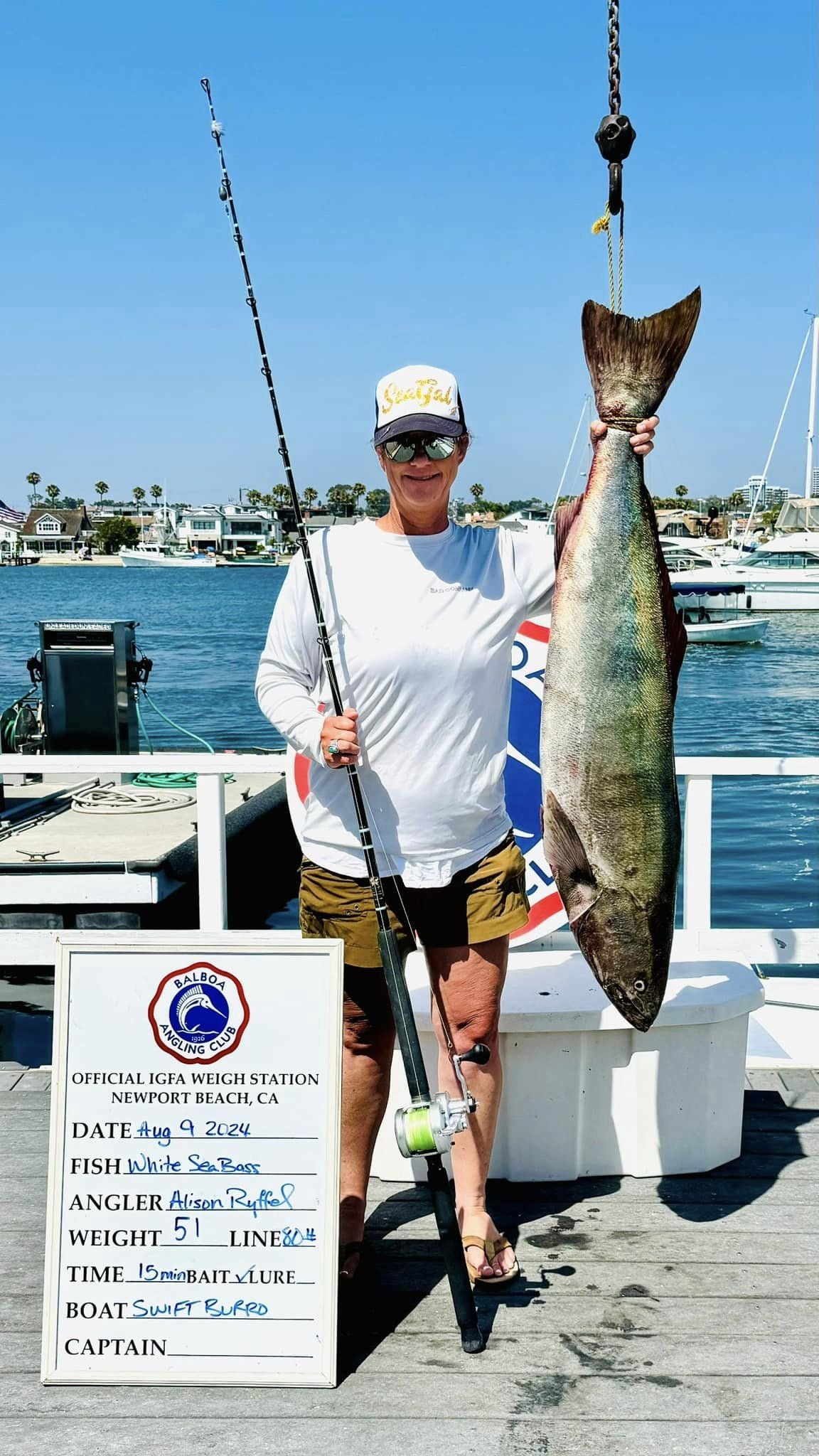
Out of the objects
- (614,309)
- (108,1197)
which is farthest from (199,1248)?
(614,309)

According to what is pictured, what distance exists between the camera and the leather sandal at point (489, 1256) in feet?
8.97

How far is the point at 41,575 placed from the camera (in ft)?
437

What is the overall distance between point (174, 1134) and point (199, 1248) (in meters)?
0.21

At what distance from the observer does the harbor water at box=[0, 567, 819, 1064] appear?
1155cm

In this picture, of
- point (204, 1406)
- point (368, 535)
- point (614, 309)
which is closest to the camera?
point (204, 1406)

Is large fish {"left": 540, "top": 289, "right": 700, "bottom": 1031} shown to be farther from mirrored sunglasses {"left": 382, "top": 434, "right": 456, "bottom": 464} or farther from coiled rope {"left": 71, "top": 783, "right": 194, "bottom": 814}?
coiled rope {"left": 71, "top": 783, "right": 194, "bottom": 814}

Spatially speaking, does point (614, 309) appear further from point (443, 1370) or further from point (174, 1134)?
point (443, 1370)

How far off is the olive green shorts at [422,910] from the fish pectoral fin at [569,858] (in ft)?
0.51

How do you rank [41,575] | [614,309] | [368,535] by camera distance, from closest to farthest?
[614,309] → [368,535] → [41,575]

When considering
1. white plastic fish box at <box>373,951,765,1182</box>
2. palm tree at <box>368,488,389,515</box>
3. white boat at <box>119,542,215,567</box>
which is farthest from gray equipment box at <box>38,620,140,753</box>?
white boat at <box>119,542,215,567</box>

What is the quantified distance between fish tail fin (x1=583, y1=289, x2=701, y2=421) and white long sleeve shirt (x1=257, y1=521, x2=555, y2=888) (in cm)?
38

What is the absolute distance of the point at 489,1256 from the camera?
9.03 feet

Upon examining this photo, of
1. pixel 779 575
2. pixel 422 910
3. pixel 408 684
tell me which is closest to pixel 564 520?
pixel 408 684

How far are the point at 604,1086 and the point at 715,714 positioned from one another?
2537 cm
